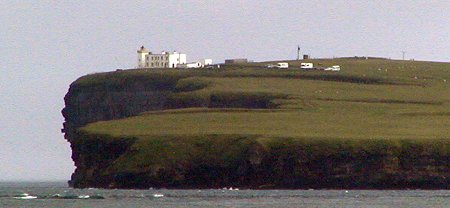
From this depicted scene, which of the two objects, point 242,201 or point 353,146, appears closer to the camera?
point 242,201

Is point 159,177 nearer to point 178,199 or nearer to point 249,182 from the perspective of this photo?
point 249,182

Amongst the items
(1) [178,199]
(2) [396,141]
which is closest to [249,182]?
(2) [396,141]

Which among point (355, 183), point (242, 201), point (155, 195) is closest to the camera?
point (242, 201)

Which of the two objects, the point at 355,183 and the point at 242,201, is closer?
the point at 242,201

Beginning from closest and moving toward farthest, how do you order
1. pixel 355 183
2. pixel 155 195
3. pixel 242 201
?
pixel 242 201 → pixel 155 195 → pixel 355 183

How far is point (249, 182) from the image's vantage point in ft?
621

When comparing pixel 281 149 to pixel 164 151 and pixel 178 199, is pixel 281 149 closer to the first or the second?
pixel 164 151

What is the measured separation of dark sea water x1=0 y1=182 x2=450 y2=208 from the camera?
147000 millimetres

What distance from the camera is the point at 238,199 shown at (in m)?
157

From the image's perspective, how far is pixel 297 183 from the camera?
618 feet

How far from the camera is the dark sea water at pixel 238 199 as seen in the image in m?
147

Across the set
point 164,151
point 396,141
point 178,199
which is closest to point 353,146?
point 396,141

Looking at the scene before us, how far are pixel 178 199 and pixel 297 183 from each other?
31.7m

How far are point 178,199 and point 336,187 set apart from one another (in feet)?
108
